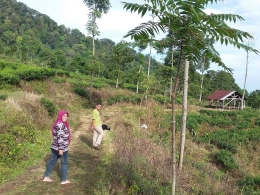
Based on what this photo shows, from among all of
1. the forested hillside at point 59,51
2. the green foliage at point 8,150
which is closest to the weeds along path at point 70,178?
the green foliage at point 8,150

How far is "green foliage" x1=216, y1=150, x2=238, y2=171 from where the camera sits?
551 inches

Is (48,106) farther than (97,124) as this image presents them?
Yes

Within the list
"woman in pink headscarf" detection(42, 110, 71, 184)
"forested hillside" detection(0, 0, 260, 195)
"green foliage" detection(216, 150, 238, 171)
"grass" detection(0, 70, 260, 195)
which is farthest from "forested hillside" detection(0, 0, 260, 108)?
"woman in pink headscarf" detection(42, 110, 71, 184)

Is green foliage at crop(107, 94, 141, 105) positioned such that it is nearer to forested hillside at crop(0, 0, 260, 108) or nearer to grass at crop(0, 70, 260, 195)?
forested hillside at crop(0, 0, 260, 108)

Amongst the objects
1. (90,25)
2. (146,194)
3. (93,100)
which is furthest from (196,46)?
(93,100)

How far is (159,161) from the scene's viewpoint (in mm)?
6242

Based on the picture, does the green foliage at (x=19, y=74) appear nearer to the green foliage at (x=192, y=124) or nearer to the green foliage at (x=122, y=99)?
the green foliage at (x=122, y=99)

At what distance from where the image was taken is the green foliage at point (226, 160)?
14001mm

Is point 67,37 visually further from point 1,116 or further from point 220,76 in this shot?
point 1,116

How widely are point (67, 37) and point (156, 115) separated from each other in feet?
321

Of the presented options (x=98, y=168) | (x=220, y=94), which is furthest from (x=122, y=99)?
(x=220, y=94)

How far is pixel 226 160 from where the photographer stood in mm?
14266

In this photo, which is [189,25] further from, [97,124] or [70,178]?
[97,124]

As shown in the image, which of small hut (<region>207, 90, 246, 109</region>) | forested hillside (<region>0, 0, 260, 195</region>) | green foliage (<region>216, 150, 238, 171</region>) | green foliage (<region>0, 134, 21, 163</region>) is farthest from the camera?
small hut (<region>207, 90, 246, 109</region>)
